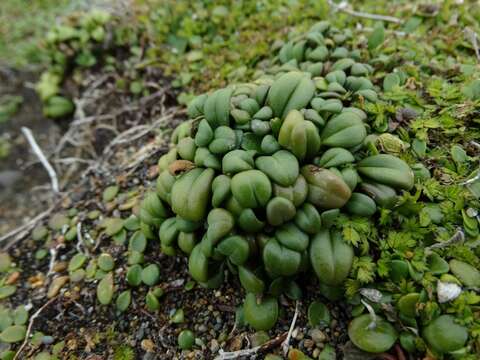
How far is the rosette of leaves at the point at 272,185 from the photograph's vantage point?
183 cm

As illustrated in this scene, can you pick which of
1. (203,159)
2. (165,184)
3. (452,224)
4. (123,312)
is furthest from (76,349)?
(452,224)

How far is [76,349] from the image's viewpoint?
2236 millimetres

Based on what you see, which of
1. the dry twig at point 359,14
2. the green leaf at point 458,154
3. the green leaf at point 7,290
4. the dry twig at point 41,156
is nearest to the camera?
the green leaf at point 458,154

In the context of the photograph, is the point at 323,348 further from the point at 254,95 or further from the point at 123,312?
the point at 254,95

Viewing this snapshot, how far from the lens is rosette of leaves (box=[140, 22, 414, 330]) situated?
1.83 meters

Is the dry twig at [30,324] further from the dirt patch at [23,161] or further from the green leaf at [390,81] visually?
the green leaf at [390,81]

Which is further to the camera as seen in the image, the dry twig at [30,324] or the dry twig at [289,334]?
the dry twig at [30,324]

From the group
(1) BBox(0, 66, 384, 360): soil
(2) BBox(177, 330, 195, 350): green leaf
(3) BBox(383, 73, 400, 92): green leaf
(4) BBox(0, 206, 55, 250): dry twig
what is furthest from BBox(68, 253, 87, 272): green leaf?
(3) BBox(383, 73, 400, 92): green leaf

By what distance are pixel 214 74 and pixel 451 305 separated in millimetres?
2289

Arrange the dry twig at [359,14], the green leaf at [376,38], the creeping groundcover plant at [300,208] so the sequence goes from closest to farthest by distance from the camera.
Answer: the creeping groundcover plant at [300,208] → the green leaf at [376,38] → the dry twig at [359,14]

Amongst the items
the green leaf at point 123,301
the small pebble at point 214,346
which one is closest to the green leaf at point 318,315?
the small pebble at point 214,346

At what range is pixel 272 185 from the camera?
1.86 m

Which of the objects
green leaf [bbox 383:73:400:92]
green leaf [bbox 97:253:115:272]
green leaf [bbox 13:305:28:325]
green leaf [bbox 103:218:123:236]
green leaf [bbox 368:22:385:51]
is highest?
green leaf [bbox 368:22:385:51]

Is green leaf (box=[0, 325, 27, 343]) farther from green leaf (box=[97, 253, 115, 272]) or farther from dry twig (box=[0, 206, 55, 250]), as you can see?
dry twig (box=[0, 206, 55, 250])
